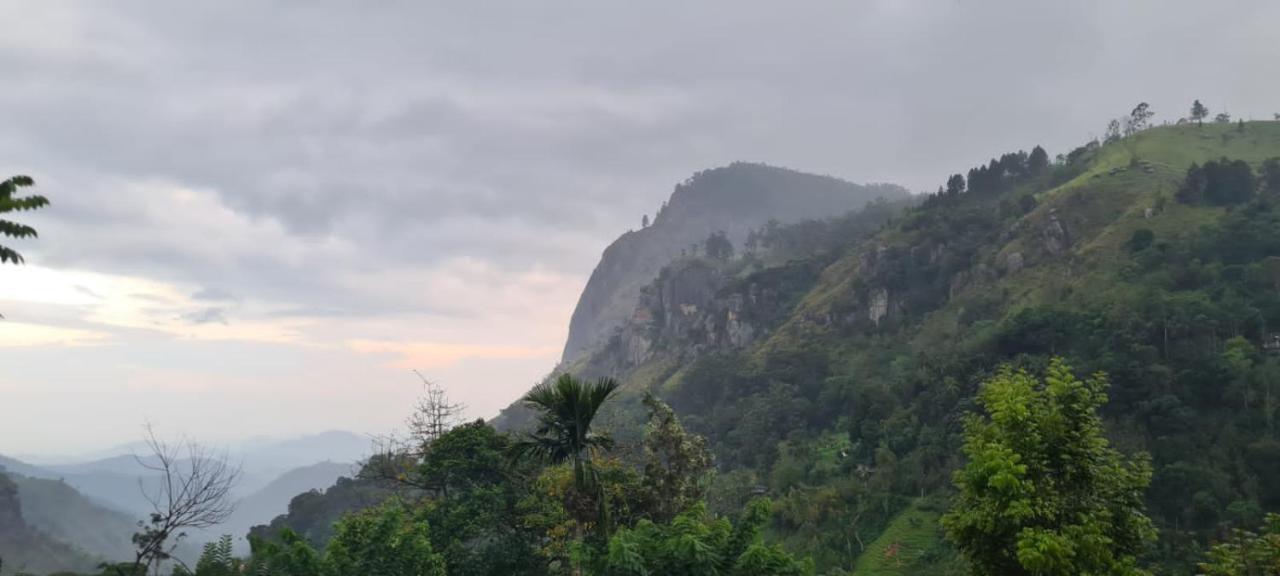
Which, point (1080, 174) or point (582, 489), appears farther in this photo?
point (1080, 174)

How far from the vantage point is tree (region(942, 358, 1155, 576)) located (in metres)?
8.85

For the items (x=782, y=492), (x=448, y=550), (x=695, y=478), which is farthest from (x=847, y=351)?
(x=448, y=550)

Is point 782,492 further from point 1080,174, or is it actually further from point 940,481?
point 1080,174

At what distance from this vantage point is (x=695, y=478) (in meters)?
21.6

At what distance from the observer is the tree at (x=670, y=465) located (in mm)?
20281

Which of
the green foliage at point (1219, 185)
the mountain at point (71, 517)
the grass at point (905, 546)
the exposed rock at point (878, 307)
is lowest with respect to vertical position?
the mountain at point (71, 517)

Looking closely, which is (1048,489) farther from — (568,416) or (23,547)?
(23,547)

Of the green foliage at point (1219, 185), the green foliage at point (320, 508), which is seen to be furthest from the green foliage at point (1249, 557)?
the green foliage at point (320, 508)

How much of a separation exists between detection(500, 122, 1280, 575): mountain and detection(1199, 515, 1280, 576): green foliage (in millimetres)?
13010

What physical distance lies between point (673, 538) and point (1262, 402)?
38942 mm

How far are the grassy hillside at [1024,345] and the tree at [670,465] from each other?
1587 centimetres

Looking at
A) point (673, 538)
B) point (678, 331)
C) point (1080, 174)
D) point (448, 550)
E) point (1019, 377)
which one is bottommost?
point (448, 550)

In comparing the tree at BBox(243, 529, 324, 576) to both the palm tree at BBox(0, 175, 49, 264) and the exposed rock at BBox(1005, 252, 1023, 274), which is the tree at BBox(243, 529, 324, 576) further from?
the exposed rock at BBox(1005, 252, 1023, 274)

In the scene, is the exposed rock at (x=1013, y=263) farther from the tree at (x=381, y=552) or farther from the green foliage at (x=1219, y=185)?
the tree at (x=381, y=552)
